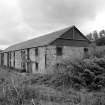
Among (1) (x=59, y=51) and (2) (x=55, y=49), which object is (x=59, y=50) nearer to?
(1) (x=59, y=51)

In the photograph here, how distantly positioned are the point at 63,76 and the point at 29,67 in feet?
40.3

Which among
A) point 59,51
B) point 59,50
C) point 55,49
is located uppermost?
point 55,49

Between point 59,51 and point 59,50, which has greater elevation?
point 59,50

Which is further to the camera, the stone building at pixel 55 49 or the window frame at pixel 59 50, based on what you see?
the window frame at pixel 59 50

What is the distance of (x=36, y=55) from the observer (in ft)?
66.1

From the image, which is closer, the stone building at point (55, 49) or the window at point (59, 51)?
the stone building at point (55, 49)

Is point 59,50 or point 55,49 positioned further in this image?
point 59,50

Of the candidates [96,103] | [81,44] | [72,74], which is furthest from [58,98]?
[81,44]

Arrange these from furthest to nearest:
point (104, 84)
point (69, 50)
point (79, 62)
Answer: point (69, 50) < point (79, 62) < point (104, 84)

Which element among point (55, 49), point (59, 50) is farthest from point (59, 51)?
point (55, 49)

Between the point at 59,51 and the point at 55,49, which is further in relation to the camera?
the point at 59,51

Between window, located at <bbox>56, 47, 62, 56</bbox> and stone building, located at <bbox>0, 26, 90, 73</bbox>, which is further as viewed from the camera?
window, located at <bbox>56, 47, 62, 56</bbox>

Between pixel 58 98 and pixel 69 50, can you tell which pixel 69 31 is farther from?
pixel 58 98

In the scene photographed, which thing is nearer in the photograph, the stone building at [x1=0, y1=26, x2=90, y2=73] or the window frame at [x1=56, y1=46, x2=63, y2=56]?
the stone building at [x1=0, y1=26, x2=90, y2=73]
